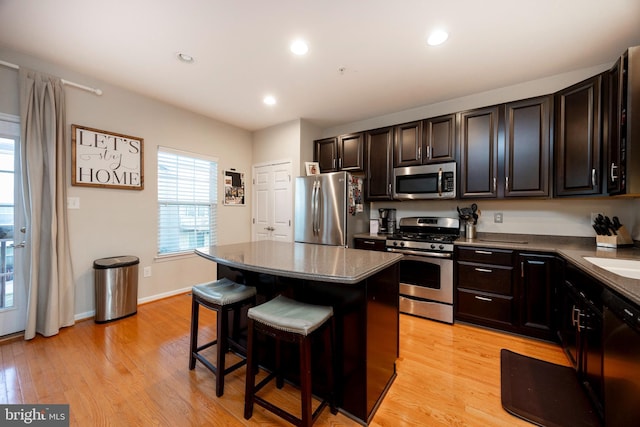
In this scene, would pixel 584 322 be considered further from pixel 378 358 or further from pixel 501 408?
pixel 378 358

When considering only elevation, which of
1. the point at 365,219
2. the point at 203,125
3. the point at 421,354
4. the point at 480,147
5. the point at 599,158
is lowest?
the point at 421,354

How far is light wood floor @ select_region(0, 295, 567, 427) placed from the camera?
152 cm

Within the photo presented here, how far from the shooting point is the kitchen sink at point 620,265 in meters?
1.68

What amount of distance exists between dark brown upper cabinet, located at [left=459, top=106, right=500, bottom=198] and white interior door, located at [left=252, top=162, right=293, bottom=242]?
2.41 metres

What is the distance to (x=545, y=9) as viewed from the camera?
176cm

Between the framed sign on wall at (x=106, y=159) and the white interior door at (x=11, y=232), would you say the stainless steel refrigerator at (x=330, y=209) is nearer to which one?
the framed sign on wall at (x=106, y=159)

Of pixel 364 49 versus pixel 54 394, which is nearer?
pixel 54 394

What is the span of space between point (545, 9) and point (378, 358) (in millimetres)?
2638

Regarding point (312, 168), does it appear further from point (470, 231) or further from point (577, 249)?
point (577, 249)

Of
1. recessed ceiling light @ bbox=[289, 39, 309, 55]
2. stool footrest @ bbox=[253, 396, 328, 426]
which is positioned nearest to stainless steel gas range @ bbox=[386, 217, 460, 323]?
stool footrest @ bbox=[253, 396, 328, 426]

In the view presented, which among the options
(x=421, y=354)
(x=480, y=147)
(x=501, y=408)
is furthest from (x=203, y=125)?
(x=501, y=408)

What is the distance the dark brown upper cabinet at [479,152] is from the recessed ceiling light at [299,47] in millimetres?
1944

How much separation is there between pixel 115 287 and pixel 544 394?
12.9 ft

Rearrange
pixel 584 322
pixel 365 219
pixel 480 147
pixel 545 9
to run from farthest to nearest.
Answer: pixel 365 219
pixel 480 147
pixel 545 9
pixel 584 322
